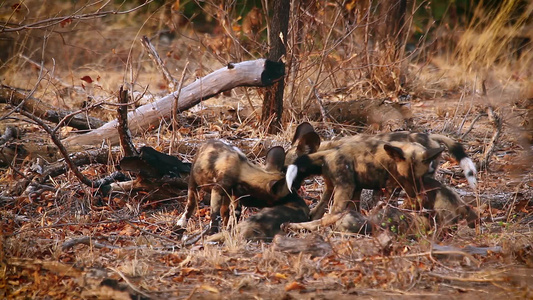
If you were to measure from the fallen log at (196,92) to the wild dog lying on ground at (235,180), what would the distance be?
149 centimetres

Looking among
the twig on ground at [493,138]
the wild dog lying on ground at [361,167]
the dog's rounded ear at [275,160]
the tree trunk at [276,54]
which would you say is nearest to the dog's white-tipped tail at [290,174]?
the wild dog lying on ground at [361,167]

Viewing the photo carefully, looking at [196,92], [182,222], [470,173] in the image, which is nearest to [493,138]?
[470,173]

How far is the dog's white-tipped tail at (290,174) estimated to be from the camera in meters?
4.85

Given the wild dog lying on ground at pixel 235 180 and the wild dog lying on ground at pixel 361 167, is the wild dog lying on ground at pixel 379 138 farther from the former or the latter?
the wild dog lying on ground at pixel 235 180

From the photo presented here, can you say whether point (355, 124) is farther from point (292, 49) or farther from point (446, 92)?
point (446, 92)

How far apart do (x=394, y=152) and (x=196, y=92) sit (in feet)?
8.35

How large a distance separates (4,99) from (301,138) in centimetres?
297

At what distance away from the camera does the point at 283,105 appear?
771 centimetres

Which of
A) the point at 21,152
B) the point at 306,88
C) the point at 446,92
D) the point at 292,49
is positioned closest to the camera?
the point at 21,152

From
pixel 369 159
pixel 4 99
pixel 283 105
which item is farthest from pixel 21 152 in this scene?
pixel 369 159

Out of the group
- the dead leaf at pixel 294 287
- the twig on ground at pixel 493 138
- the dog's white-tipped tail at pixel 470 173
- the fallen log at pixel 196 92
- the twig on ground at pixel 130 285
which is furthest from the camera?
the fallen log at pixel 196 92

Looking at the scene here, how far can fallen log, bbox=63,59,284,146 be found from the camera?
6621 mm

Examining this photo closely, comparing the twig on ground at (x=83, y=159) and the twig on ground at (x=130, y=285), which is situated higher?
the twig on ground at (x=130, y=285)

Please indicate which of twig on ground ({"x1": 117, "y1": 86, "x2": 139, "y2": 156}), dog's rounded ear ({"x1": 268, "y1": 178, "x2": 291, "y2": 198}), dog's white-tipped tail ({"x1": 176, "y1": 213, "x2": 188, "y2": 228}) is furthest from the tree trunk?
dog's rounded ear ({"x1": 268, "y1": 178, "x2": 291, "y2": 198})
